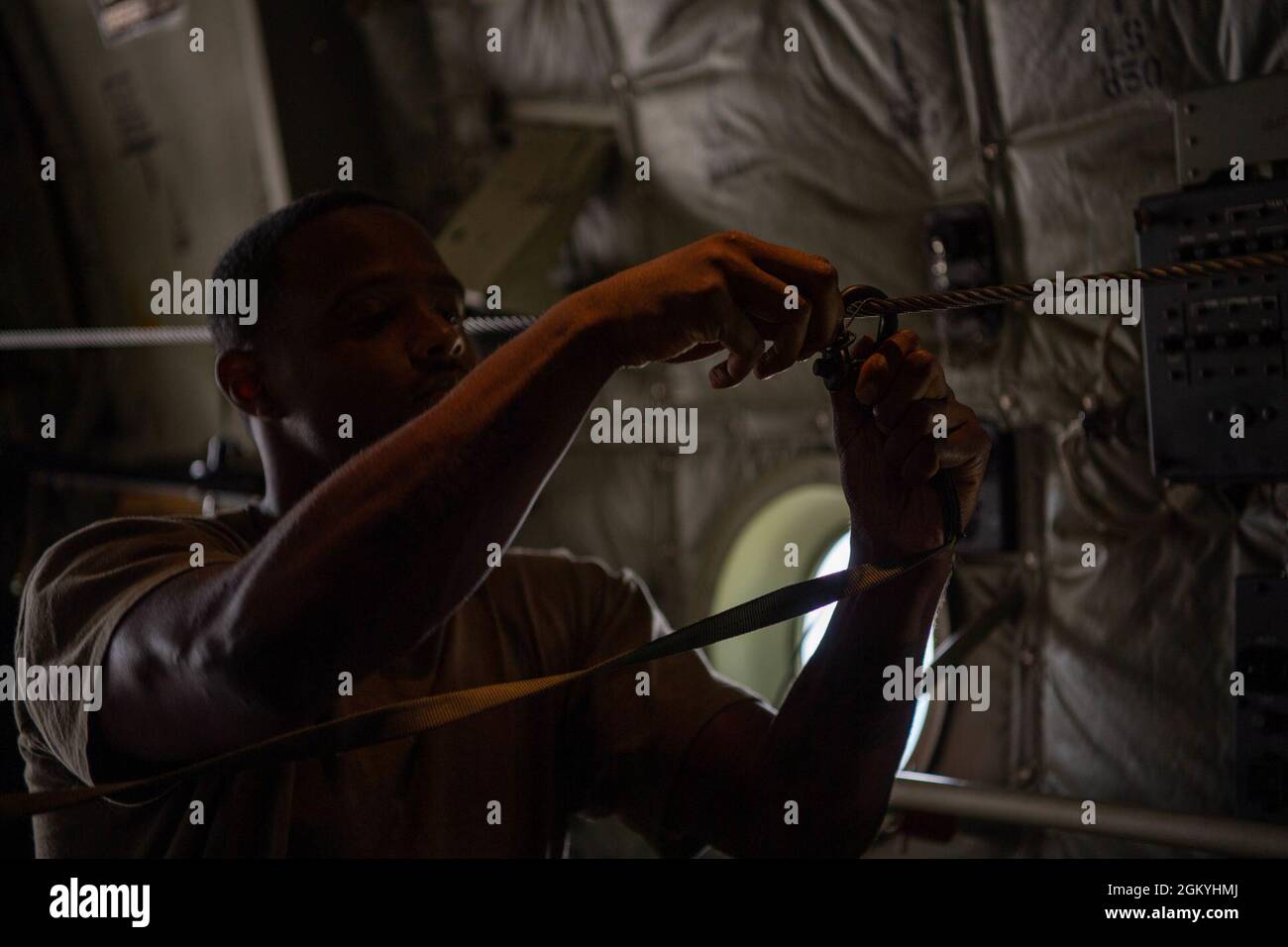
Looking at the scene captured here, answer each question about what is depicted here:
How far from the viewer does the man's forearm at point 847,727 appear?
1.17 metres

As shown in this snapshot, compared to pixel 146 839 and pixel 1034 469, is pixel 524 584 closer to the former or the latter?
pixel 146 839

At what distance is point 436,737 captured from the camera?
129 centimetres

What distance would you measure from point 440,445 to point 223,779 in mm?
523

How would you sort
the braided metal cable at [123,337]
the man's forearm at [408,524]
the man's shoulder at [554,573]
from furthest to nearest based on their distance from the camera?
1. the braided metal cable at [123,337]
2. the man's shoulder at [554,573]
3. the man's forearm at [408,524]

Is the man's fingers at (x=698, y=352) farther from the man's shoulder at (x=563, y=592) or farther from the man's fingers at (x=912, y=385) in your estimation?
the man's shoulder at (x=563, y=592)

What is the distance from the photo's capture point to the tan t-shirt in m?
1.11

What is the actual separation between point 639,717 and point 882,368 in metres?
0.56

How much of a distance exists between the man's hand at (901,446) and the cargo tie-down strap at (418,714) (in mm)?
53
